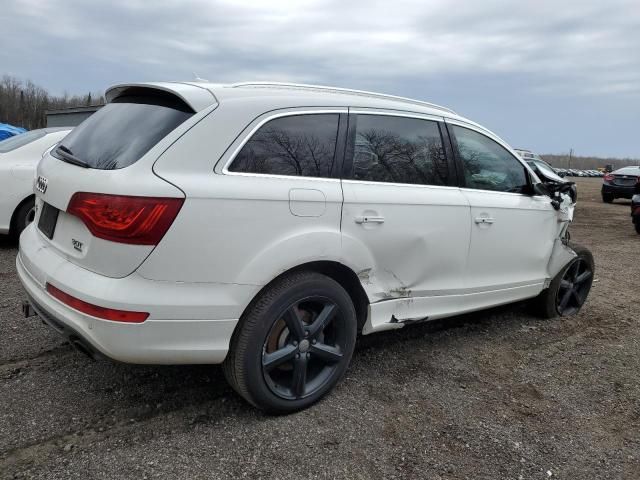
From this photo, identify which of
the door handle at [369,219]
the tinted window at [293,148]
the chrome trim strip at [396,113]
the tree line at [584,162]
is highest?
the tree line at [584,162]

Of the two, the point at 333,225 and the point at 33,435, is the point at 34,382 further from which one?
the point at 333,225

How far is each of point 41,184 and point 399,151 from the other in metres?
2.14

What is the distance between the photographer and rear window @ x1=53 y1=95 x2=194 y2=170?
2607mm

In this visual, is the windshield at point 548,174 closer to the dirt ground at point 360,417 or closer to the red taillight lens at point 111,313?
the dirt ground at point 360,417

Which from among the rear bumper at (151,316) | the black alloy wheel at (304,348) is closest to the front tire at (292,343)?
the black alloy wheel at (304,348)

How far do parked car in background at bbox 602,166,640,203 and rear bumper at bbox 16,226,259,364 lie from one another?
20.0 meters

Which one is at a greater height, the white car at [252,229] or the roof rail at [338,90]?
the roof rail at [338,90]

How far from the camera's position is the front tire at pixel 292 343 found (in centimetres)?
271

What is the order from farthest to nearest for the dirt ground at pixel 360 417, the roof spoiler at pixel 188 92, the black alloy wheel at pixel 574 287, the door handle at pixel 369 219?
1. the black alloy wheel at pixel 574 287
2. the door handle at pixel 369 219
3. the roof spoiler at pixel 188 92
4. the dirt ground at pixel 360 417

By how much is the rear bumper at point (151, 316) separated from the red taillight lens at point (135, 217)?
190 millimetres

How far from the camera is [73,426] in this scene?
2.76 meters

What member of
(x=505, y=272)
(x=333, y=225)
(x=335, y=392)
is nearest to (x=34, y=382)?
(x=335, y=392)

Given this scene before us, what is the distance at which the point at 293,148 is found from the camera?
290cm

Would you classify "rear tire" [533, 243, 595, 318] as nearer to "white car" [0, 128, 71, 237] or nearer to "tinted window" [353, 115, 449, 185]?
"tinted window" [353, 115, 449, 185]
